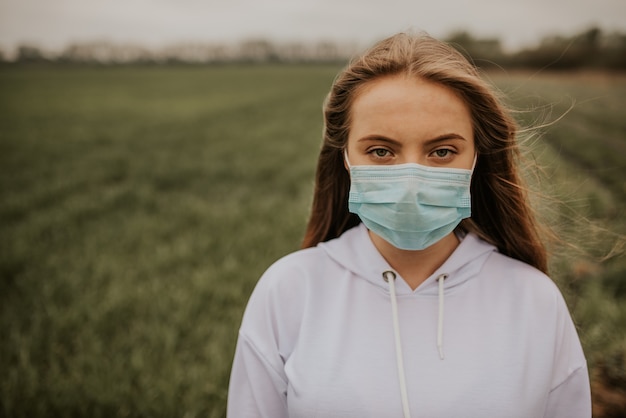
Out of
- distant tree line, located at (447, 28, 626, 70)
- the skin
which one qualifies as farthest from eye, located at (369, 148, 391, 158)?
distant tree line, located at (447, 28, 626, 70)

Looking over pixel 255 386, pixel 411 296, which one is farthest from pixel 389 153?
pixel 255 386

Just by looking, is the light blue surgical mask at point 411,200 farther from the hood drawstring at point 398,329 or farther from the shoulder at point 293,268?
the shoulder at point 293,268

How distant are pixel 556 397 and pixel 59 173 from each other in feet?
34.6

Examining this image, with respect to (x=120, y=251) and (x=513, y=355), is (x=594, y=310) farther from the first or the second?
(x=120, y=251)

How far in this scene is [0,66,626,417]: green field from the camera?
3.17 meters

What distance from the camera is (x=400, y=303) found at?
1603mm

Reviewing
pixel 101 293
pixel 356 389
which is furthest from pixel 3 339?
pixel 356 389

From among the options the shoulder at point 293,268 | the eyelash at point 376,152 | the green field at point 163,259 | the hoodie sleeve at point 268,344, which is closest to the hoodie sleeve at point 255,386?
the hoodie sleeve at point 268,344

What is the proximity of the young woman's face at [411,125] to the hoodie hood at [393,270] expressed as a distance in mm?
314

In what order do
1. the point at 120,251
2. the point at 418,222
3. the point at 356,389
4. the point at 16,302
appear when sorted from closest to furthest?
the point at 356,389, the point at 418,222, the point at 16,302, the point at 120,251

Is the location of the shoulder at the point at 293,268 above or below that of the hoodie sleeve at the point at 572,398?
above

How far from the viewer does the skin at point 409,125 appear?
148cm

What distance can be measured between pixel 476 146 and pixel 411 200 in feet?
1.08

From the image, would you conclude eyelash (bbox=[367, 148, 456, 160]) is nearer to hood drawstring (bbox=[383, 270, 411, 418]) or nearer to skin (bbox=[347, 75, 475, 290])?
skin (bbox=[347, 75, 475, 290])
